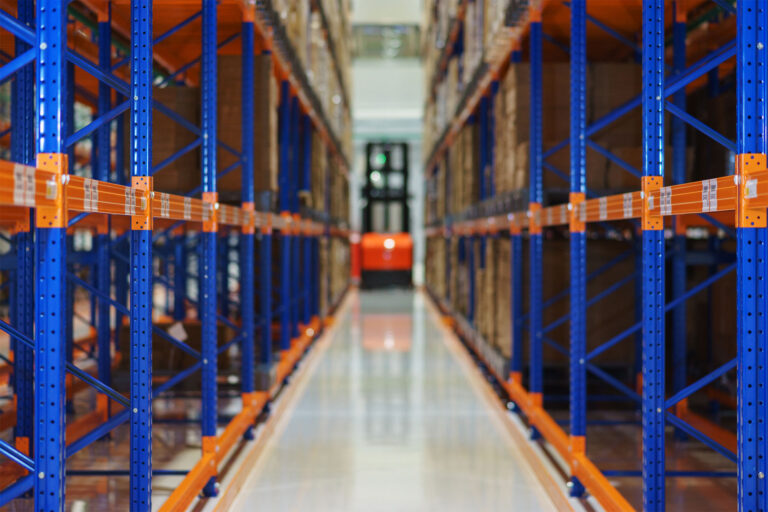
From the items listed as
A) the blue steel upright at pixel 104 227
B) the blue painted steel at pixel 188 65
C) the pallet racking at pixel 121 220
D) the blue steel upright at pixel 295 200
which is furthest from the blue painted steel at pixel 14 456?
the blue steel upright at pixel 295 200

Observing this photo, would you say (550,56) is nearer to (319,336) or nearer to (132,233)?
(132,233)

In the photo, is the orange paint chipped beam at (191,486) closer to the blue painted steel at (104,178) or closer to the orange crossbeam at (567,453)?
the blue painted steel at (104,178)

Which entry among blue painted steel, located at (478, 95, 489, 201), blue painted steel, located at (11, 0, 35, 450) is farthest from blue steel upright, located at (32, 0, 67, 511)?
blue painted steel, located at (478, 95, 489, 201)

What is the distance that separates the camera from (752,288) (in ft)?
8.66

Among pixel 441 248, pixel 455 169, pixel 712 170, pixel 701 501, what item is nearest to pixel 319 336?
pixel 455 169

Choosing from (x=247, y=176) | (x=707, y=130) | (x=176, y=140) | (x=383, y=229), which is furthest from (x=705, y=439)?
(x=383, y=229)

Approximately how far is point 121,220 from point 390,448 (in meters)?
2.56

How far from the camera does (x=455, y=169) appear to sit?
11836 mm

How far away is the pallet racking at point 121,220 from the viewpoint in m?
2.38

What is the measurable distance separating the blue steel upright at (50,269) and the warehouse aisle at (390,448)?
2.18 meters

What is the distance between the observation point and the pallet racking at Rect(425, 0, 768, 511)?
2.64 meters

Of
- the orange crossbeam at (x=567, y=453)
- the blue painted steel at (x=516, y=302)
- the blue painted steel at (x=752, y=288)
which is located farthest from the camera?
the blue painted steel at (x=516, y=302)

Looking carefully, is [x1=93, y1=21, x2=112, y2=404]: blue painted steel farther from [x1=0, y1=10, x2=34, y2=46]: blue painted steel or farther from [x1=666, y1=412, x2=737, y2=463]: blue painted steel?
[x1=666, y1=412, x2=737, y2=463]: blue painted steel

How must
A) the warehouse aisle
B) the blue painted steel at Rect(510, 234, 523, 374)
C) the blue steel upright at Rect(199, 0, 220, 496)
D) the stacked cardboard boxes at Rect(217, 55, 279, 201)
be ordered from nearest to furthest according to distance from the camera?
the blue steel upright at Rect(199, 0, 220, 496)
the warehouse aisle
the stacked cardboard boxes at Rect(217, 55, 279, 201)
the blue painted steel at Rect(510, 234, 523, 374)
